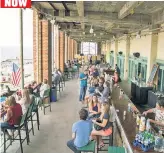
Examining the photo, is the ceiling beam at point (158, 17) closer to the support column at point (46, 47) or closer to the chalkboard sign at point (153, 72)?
the chalkboard sign at point (153, 72)

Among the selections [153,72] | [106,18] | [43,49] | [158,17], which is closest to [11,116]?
[43,49]

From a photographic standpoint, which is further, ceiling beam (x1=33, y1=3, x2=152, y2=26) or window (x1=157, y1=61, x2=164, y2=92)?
window (x1=157, y1=61, x2=164, y2=92)

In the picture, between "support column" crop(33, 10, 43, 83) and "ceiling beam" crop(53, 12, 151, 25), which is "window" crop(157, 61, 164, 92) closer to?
"ceiling beam" crop(53, 12, 151, 25)

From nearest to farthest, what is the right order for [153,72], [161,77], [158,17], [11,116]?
[11,116] < [158,17] < [161,77] < [153,72]

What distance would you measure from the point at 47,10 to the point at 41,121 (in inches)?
187

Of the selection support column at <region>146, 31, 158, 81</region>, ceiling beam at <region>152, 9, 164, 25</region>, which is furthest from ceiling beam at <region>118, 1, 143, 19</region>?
support column at <region>146, 31, 158, 81</region>

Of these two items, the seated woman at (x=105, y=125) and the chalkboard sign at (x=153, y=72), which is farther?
the chalkboard sign at (x=153, y=72)

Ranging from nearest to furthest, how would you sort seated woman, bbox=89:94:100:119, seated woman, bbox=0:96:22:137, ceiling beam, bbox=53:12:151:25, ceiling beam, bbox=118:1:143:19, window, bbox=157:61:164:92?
seated woman, bbox=0:96:22:137 < ceiling beam, bbox=118:1:143:19 < seated woman, bbox=89:94:100:119 < ceiling beam, bbox=53:12:151:25 < window, bbox=157:61:164:92

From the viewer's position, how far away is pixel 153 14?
9.63 metres

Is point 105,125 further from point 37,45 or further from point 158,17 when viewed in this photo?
point 37,45

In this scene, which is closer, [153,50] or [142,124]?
[142,124]

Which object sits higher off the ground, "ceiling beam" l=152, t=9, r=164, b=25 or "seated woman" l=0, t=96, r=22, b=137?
"ceiling beam" l=152, t=9, r=164, b=25

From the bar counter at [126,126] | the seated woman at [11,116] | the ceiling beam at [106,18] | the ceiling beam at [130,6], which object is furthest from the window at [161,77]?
the seated woman at [11,116]

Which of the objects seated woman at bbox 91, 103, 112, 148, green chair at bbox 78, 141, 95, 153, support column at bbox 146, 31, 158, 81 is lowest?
green chair at bbox 78, 141, 95, 153
